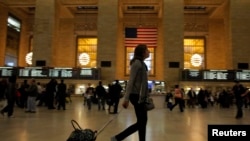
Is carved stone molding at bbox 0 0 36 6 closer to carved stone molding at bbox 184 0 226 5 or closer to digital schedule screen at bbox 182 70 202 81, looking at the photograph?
carved stone molding at bbox 184 0 226 5

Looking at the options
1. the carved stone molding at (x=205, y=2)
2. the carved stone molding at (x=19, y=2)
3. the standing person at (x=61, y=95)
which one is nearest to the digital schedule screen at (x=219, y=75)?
the carved stone molding at (x=205, y=2)

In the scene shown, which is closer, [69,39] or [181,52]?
[181,52]

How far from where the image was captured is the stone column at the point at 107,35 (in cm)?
2525

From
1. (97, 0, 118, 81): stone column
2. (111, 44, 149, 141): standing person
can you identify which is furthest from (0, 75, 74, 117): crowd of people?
(97, 0, 118, 81): stone column

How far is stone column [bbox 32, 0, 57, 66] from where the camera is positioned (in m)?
25.2

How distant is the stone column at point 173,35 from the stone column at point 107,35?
4154mm

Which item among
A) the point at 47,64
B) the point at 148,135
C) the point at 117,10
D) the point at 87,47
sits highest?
the point at 117,10

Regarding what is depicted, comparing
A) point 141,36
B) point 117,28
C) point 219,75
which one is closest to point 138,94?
point 219,75

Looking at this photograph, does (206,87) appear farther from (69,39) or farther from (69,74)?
(69,39)

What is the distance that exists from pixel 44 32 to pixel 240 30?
16.0m

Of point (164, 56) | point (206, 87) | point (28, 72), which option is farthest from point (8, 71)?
point (206, 87)

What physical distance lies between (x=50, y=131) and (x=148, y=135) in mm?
1862

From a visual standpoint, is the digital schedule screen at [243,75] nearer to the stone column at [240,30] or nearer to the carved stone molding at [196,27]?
the stone column at [240,30]

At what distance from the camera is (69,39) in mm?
31484
